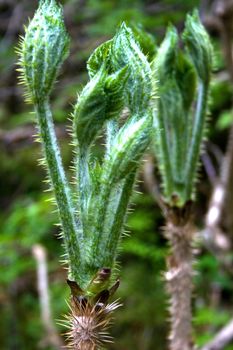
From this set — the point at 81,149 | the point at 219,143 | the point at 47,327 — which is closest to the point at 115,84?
the point at 81,149

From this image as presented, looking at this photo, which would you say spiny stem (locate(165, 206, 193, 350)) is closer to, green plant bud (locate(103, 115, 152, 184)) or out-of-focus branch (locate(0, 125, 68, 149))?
green plant bud (locate(103, 115, 152, 184))

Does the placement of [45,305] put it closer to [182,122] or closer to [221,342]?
[221,342]

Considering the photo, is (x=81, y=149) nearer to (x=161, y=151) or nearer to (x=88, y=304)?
(x=88, y=304)

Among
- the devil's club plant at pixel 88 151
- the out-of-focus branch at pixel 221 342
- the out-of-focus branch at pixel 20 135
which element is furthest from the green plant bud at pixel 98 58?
the out-of-focus branch at pixel 20 135

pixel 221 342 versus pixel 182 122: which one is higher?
pixel 182 122

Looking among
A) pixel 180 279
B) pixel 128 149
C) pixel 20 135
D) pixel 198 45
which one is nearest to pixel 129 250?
pixel 20 135

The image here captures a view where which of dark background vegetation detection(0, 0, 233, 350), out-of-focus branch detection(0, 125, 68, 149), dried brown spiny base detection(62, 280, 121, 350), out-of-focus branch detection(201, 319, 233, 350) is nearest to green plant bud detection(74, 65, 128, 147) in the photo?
dried brown spiny base detection(62, 280, 121, 350)

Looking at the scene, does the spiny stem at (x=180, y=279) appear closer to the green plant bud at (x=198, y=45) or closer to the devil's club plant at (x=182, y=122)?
the devil's club plant at (x=182, y=122)
